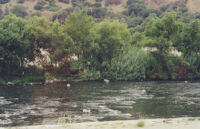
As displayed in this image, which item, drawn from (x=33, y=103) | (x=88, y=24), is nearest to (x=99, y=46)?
(x=88, y=24)

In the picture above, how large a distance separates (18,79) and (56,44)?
36.1 feet

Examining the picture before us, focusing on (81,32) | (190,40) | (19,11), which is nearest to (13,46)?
(81,32)

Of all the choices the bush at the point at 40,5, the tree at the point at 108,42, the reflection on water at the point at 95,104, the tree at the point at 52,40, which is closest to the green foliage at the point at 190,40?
the tree at the point at 108,42

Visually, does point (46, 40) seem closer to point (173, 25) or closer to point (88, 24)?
point (88, 24)

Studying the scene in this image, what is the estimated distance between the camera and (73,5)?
607ft

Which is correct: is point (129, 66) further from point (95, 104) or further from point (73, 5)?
point (73, 5)

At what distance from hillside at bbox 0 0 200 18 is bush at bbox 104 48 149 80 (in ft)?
308

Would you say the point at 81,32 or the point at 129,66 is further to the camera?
the point at 81,32

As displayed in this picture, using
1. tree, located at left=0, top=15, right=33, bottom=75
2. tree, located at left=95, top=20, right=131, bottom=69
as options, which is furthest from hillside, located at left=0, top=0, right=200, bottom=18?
tree, located at left=0, top=15, right=33, bottom=75

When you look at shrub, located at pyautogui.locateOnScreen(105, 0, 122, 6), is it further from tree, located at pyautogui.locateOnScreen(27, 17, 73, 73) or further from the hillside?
tree, located at pyautogui.locateOnScreen(27, 17, 73, 73)

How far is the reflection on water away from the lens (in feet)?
122

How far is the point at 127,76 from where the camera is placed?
76.2 meters

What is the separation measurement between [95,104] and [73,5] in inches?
5685

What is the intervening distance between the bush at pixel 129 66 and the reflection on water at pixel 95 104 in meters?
12.4
